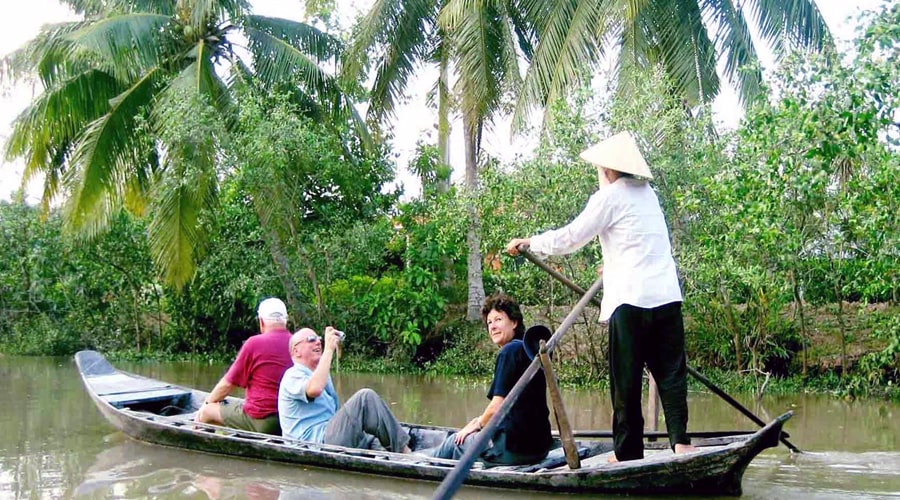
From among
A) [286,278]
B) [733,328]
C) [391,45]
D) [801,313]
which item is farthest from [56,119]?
[801,313]

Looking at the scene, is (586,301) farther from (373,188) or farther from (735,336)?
(373,188)

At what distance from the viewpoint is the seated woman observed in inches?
211

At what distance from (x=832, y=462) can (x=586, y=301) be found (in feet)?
7.43

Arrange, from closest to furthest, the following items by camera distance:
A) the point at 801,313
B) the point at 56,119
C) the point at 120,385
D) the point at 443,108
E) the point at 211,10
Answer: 1. the point at 120,385
2. the point at 801,313
3. the point at 211,10
4. the point at 56,119
5. the point at 443,108

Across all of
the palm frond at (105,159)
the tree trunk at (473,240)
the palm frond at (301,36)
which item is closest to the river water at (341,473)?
the tree trunk at (473,240)

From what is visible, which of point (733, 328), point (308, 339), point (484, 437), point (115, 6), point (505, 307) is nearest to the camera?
point (484, 437)

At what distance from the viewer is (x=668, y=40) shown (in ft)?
40.2

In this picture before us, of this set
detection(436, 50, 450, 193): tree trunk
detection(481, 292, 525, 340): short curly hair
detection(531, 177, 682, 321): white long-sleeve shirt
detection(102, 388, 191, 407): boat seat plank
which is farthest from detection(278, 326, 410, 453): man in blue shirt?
detection(436, 50, 450, 193): tree trunk

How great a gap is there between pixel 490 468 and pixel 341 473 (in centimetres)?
121

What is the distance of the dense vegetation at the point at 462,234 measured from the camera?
8.04m

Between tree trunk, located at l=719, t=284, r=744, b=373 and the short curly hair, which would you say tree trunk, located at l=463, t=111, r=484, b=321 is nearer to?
tree trunk, located at l=719, t=284, r=744, b=373

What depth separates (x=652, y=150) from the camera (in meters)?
10.0

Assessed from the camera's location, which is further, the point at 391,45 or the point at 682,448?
the point at 391,45

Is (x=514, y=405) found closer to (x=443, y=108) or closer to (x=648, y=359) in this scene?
(x=648, y=359)
